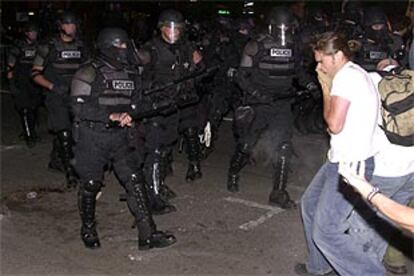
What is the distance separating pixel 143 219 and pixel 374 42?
3262 millimetres

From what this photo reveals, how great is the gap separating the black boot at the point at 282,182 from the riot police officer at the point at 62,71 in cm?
235

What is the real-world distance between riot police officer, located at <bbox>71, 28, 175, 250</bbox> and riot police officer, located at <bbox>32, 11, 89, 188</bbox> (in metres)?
2.01

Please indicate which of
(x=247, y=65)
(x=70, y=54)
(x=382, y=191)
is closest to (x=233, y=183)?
(x=247, y=65)

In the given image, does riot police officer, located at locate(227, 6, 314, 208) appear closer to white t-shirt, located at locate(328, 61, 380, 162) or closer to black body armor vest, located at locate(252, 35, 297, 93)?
black body armor vest, located at locate(252, 35, 297, 93)

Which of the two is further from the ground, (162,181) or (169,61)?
(169,61)

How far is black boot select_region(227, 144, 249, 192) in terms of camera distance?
22.8ft

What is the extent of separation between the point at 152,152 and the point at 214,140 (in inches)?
110

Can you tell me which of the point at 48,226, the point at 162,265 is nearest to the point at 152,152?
the point at 48,226

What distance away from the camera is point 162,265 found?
5164 mm

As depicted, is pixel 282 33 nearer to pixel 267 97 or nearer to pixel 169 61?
pixel 267 97

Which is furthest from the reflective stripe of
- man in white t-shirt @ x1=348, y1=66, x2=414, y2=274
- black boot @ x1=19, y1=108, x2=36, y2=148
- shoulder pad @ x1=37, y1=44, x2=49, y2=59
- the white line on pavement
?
black boot @ x1=19, y1=108, x2=36, y2=148

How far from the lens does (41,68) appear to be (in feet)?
24.7

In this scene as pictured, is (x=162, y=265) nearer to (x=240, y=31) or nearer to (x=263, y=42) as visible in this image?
(x=263, y=42)

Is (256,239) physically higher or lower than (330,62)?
lower
